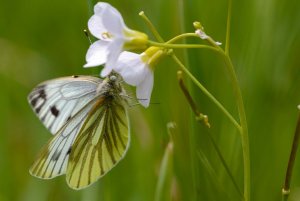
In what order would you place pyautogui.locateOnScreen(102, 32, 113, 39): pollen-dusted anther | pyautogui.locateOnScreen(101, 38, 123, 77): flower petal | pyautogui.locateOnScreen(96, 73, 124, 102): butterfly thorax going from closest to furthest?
pyautogui.locateOnScreen(101, 38, 123, 77): flower petal
pyautogui.locateOnScreen(102, 32, 113, 39): pollen-dusted anther
pyautogui.locateOnScreen(96, 73, 124, 102): butterfly thorax

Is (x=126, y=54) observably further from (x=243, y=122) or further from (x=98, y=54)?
(x=243, y=122)

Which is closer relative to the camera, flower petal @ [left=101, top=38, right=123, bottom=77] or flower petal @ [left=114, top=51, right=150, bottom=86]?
flower petal @ [left=101, top=38, right=123, bottom=77]

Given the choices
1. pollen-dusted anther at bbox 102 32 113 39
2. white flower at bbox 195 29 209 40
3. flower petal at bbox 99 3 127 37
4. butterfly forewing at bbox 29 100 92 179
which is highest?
flower petal at bbox 99 3 127 37

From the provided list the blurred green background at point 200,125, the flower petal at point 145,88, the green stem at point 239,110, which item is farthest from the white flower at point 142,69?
the blurred green background at point 200,125

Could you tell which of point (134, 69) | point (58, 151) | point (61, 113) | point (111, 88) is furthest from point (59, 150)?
point (134, 69)

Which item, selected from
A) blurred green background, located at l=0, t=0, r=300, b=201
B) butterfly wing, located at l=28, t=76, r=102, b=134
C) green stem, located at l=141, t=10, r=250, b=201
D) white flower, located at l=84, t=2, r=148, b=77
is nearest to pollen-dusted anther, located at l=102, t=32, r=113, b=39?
white flower, located at l=84, t=2, r=148, b=77

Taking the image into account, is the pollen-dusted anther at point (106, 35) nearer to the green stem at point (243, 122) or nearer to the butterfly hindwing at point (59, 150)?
Answer: the green stem at point (243, 122)

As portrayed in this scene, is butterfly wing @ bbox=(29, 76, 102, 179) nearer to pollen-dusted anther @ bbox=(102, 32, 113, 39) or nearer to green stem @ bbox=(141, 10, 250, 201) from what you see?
pollen-dusted anther @ bbox=(102, 32, 113, 39)

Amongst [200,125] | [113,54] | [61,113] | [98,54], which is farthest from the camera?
[61,113]
